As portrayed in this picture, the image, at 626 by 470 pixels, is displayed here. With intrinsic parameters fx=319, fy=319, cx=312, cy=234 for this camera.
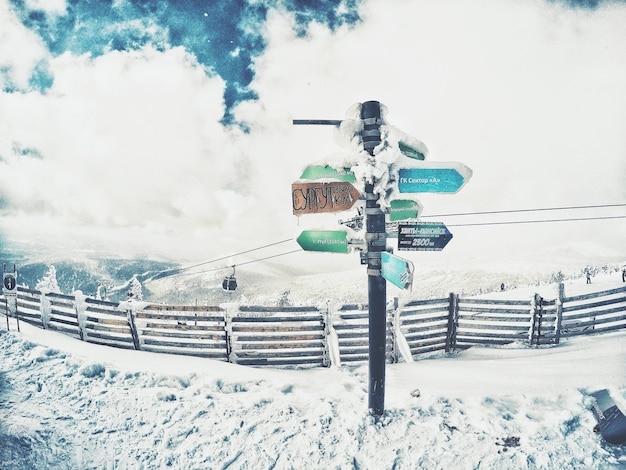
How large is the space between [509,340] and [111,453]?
8666 millimetres

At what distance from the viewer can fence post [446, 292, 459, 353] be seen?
7879 mm

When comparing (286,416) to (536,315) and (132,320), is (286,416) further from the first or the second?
(536,315)

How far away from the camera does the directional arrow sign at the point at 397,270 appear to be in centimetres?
320

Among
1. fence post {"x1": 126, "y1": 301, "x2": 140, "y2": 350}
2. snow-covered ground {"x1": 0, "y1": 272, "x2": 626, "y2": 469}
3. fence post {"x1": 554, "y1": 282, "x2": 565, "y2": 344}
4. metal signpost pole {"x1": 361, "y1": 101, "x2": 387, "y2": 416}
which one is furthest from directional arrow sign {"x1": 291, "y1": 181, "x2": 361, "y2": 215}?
fence post {"x1": 554, "y1": 282, "x2": 565, "y2": 344}

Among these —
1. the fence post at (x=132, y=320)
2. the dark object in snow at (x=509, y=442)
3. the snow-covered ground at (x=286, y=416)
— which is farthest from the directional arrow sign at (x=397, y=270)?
the fence post at (x=132, y=320)

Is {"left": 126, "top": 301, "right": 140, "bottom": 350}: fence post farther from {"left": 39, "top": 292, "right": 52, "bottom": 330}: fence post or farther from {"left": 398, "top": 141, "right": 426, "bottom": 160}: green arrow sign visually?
{"left": 398, "top": 141, "right": 426, "bottom": 160}: green arrow sign

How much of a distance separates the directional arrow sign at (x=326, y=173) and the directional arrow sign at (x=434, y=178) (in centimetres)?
63

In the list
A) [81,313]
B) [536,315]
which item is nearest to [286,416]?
[81,313]

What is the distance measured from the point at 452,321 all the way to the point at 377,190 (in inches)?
220

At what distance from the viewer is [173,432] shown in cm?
391

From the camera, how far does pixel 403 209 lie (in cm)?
434

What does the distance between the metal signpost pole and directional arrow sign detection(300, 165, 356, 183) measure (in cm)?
27

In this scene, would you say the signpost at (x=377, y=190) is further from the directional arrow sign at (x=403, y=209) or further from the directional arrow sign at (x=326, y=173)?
the directional arrow sign at (x=403, y=209)

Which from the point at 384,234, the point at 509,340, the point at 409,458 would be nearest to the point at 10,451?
the point at 409,458
